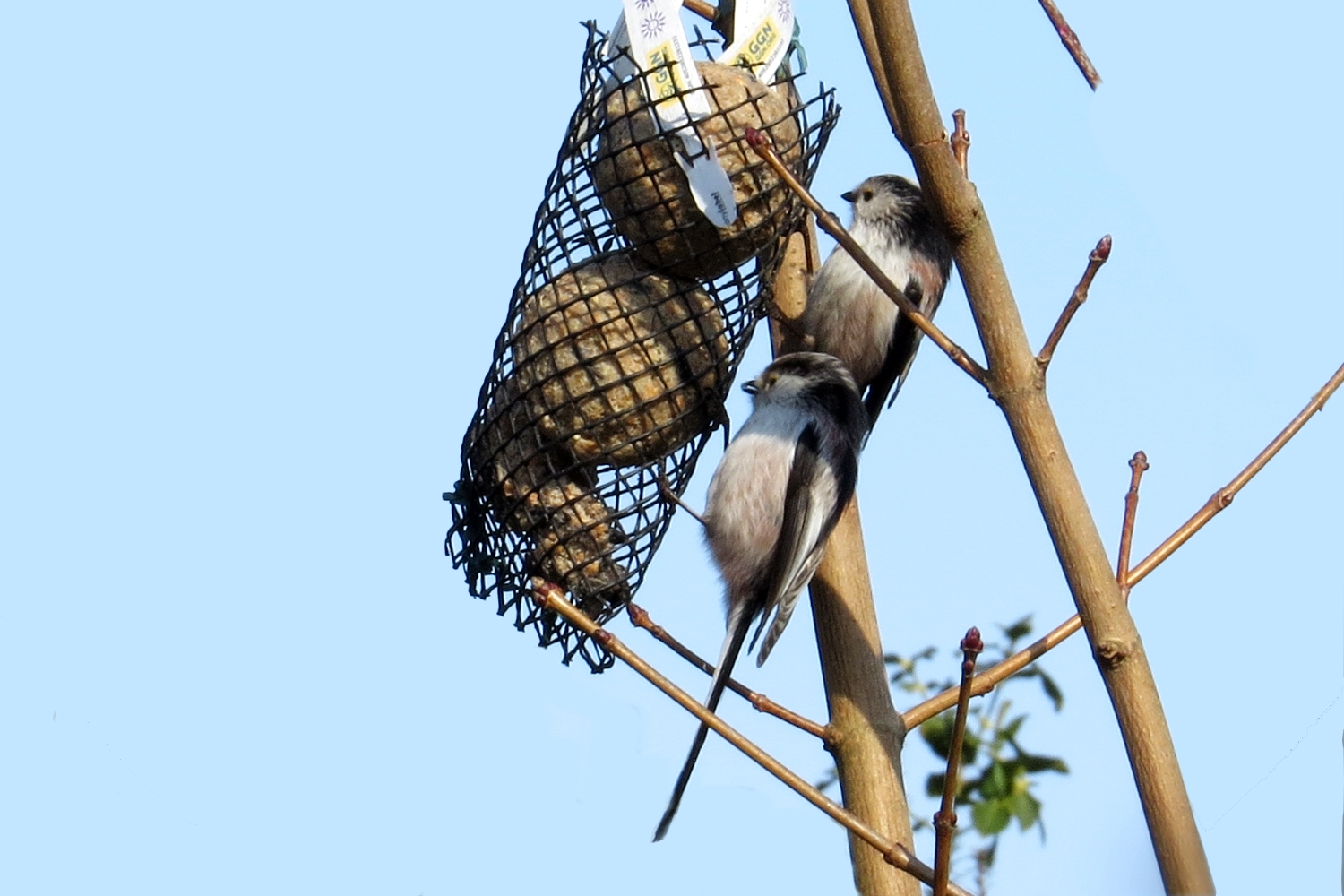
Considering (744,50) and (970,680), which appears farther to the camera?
(744,50)

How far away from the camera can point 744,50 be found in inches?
111

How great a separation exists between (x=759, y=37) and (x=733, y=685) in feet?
3.95

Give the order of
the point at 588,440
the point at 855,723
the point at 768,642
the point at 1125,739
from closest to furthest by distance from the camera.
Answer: the point at 1125,739 → the point at 855,723 → the point at 588,440 → the point at 768,642

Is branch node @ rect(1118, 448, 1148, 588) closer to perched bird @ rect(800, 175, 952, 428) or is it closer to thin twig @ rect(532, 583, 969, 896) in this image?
thin twig @ rect(532, 583, 969, 896)

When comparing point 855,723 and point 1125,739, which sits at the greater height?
point 855,723

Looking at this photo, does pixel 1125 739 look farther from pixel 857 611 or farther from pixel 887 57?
pixel 857 611

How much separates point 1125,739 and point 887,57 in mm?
858

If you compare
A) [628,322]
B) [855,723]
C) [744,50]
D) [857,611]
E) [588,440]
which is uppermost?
[744,50]

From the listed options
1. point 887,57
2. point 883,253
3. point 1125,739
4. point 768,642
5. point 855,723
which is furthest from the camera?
point 883,253

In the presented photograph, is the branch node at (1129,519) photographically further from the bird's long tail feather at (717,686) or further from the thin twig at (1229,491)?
the bird's long tail feather at (717,686)

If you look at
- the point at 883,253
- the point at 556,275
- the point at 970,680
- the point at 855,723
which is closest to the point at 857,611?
the point at 855,723

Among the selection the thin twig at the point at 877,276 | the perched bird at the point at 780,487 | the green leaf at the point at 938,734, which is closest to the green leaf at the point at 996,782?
the green leaf at the point at 938,734

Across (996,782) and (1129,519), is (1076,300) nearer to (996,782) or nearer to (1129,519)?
(1129,519)

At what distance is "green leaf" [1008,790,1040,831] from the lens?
264cm
